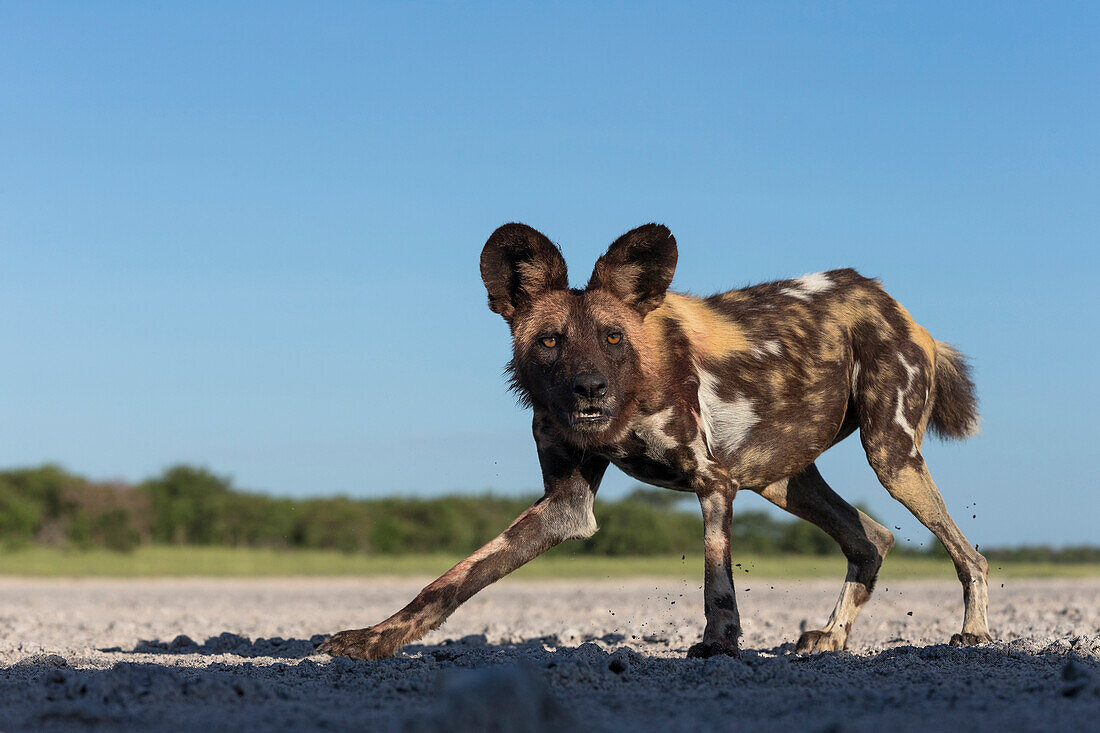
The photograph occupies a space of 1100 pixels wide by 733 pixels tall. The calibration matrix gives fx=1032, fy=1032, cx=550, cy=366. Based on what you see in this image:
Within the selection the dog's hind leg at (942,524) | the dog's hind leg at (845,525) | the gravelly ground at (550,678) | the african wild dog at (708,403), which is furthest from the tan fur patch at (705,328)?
the gravelly ground at (550,678)

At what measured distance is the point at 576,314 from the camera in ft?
23.6

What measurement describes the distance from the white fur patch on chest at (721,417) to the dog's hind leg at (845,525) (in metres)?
1.20

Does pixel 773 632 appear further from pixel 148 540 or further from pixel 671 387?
pixel 148 540

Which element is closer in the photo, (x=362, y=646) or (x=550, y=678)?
(x=550, y=678)

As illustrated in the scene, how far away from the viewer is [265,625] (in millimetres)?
11336

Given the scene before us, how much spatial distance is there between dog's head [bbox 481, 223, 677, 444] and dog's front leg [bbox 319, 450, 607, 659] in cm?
63

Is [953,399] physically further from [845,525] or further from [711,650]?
[711,650]

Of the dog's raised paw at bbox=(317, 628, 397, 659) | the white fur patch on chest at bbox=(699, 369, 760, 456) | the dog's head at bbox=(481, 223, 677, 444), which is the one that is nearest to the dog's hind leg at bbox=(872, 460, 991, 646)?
the white fur patch on chest at bbox=(699, 369, 760, 456)

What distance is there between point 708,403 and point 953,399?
3205mm

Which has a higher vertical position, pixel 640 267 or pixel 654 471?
pixel 640 267

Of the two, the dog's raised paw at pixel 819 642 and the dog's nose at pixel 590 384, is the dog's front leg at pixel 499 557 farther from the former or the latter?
the dog's raised paw at pixel 819 642

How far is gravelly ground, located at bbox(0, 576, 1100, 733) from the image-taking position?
4141mm

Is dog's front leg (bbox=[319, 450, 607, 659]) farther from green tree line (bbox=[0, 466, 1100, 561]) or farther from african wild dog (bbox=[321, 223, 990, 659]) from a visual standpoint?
green tree line (bbox=[0, 466, 1100, 561])

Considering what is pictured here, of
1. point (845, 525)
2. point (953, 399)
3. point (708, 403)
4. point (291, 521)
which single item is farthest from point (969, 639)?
point (291, 521)
